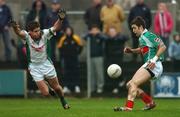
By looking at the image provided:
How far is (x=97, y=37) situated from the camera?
2566 cm

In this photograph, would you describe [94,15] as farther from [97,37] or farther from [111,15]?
[97,37]

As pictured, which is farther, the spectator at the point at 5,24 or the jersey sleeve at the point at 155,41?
the spectator at the point at 5,24

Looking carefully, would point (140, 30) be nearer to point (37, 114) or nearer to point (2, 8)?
point (37, 114)

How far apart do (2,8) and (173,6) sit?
6.24 m

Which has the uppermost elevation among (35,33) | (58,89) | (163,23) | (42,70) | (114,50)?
(35,33)

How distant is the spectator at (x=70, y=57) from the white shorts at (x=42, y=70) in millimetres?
7091

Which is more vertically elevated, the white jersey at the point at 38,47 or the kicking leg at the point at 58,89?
the white jersey at the point at 38,47

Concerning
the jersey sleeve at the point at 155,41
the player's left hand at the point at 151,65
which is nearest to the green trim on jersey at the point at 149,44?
the jersey sleeve at the point at 155,41

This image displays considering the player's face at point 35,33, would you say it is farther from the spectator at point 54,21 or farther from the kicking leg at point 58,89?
the spectator at point 54,21

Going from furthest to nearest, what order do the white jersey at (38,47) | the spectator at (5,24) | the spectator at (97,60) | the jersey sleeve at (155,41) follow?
the spectator at (5,24) → the spectator at (97,60) → the white jersey at (38,47) → the jersey sleeve at (155,41)

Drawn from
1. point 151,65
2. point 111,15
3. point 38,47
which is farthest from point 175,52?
point 151,65

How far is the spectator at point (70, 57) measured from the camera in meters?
25.6

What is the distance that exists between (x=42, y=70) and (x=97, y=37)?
7605mm

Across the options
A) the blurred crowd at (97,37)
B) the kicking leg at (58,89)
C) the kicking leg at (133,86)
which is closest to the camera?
the kicking leg at (133,86)
